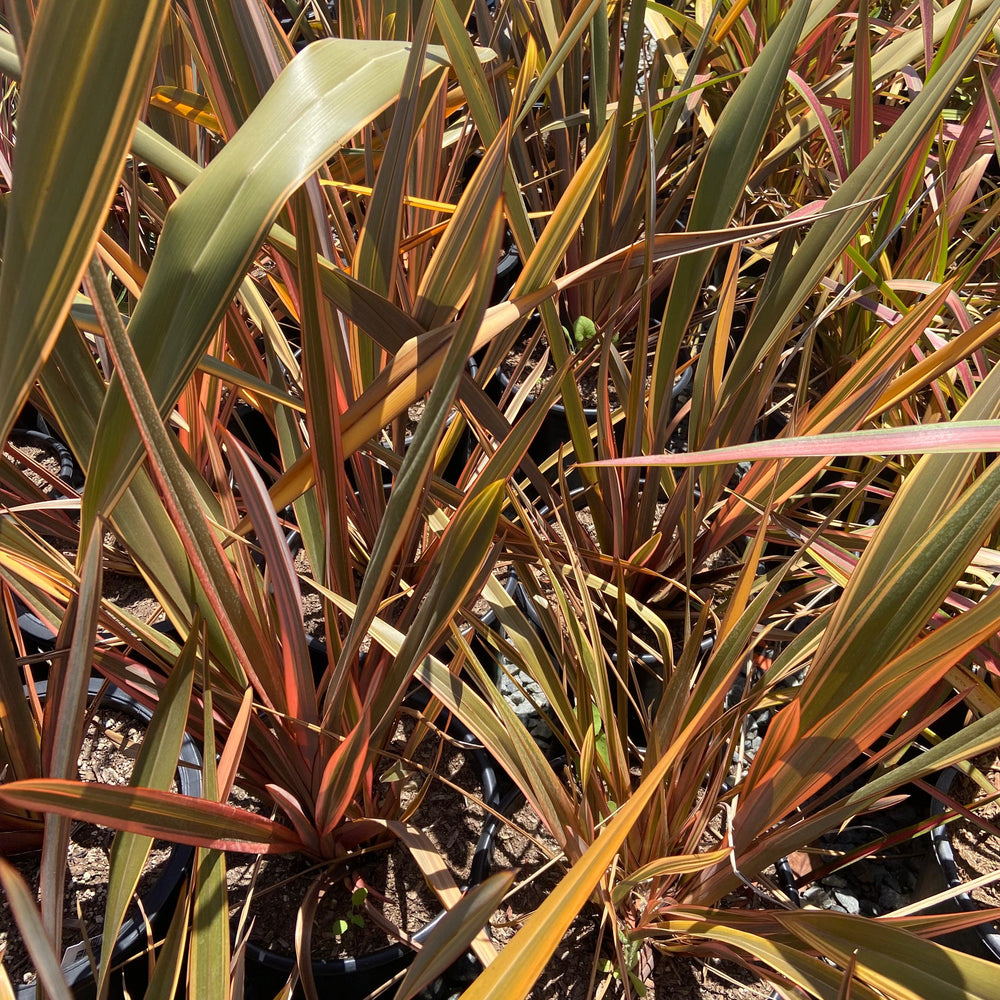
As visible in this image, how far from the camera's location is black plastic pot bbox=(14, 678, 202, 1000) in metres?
0.57

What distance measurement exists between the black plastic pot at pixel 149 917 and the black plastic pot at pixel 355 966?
0.08 meters

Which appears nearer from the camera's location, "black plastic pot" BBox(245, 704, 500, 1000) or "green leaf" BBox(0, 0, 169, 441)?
"green leaf" BBox(0, 0, 169, 441)

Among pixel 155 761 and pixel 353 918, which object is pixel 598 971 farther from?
pixel 155 761

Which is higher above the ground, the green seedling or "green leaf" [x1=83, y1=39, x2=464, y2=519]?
"green leaf" [x1=83, y1=39, x2=464, y2=519]

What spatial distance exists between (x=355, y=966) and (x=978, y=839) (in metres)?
0.57

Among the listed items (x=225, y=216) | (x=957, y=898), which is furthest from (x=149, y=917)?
(x=957, y=898)

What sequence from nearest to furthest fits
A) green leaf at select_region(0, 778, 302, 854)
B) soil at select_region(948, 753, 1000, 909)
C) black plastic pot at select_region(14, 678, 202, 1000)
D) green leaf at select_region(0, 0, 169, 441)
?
green leaf at select_region(0, 0, 169, 441), green leaf at select_region(0, 778, 302, 854), black plastic pot at select_region(14, 678, 202, 1000), soil at select_region(948, 753, 1000, 909)

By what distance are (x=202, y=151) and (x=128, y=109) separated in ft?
2.09

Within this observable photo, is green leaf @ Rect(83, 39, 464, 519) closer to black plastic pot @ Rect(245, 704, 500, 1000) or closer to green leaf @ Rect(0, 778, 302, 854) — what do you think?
green leaf @ Rect(0, 778, 302, 854)

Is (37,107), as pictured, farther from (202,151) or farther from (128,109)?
(202,151)

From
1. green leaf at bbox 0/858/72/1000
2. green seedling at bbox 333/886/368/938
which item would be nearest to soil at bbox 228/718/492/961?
green seedling at bbox 333/886/368/938

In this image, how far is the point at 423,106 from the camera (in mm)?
552

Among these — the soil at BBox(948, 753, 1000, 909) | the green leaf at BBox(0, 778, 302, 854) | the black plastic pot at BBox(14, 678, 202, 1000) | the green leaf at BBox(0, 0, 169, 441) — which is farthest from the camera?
the soil at BBox(948, 753, 1000, 909)

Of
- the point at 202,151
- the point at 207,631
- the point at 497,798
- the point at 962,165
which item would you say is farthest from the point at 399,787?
the point at 962,165
